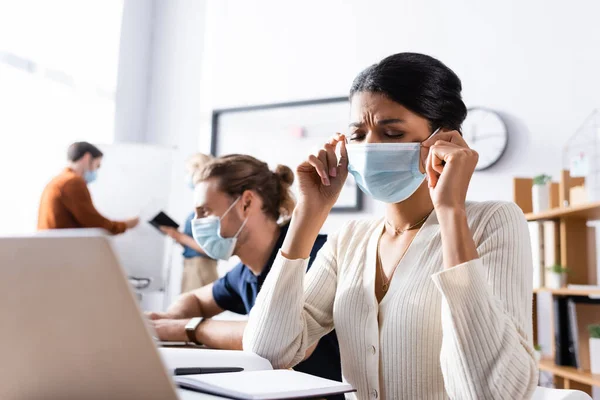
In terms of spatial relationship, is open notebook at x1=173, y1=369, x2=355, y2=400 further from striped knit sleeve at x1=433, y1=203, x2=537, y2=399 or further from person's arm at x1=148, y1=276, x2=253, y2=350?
person's arm at x1=148, y1=276, x2=253, y2=350

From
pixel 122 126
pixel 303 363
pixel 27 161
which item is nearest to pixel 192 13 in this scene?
pixel 122 126

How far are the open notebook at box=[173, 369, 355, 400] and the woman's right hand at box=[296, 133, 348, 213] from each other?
0.47 metres

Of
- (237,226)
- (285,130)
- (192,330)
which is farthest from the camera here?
(285,130)

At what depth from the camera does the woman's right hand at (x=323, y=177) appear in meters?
1.28

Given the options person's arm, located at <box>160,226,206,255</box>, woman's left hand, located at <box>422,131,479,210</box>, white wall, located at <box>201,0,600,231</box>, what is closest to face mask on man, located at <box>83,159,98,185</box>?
person's arm, located at <box>160,226,206,255</box>

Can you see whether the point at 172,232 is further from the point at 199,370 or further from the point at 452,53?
the point at 199,370

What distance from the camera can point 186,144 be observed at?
15.7 ft

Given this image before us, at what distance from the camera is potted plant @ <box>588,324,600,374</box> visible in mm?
2367

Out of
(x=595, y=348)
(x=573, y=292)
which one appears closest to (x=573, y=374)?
(x=595, y=348)

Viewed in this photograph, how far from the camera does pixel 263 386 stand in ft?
2.55

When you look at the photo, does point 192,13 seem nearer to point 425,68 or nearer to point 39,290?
point 425,68

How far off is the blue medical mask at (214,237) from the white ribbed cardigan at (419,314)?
0.63 m

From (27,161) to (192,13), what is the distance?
181 centimetres

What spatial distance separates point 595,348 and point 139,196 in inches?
118
